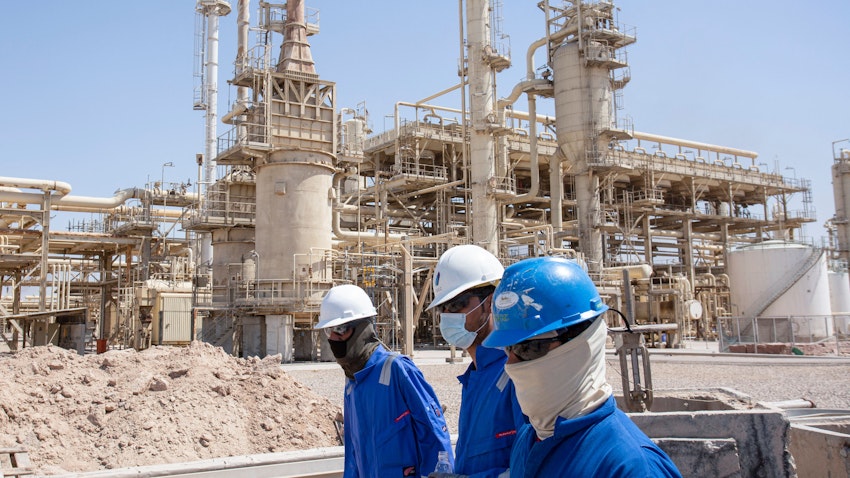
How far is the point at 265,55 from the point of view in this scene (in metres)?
26.4

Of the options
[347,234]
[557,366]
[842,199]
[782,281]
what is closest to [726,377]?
[557,366]

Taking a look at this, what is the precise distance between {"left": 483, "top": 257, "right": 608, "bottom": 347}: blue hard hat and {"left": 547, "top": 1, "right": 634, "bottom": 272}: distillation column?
3233 centimetres

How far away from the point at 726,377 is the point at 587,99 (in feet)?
66.2

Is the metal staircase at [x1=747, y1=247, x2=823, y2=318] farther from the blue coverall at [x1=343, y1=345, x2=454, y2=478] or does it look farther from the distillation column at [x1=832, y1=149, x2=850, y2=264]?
the blue coverall at [x1=343, y1=345, x2=454, y2=478]

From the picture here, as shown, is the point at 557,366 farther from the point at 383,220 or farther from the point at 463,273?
the point at 383,220

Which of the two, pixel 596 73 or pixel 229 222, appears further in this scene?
pixel 596 73

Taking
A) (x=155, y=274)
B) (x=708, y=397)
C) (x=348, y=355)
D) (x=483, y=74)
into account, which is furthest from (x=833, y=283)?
(x=348, y=355)

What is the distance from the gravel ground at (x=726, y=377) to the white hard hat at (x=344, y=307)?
214 inches

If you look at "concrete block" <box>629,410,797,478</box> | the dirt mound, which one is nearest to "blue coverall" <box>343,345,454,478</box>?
"concrete block" <box>629,410,797,478</box>

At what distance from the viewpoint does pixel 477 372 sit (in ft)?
10.4

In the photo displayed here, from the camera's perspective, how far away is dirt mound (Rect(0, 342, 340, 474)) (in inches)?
304

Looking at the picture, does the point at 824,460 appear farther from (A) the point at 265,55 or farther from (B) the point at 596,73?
(B) the point at 596,73

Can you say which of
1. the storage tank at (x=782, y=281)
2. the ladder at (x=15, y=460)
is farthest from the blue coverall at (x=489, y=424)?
the storage tank at (x=782, y=281)

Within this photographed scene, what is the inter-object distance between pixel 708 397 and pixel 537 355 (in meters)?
4.35
